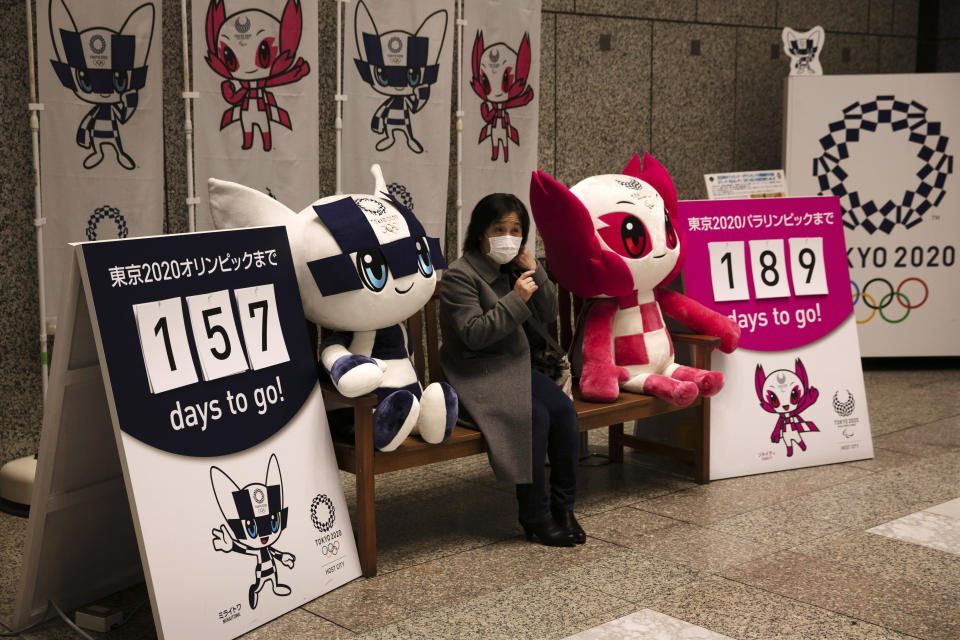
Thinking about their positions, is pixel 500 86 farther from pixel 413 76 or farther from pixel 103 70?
pixel 103 70

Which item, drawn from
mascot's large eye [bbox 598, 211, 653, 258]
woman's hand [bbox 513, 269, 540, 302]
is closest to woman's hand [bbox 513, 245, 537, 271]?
woman's hand [bbox 513, 269, 540, 302]

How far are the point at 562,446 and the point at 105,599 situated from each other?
151 centimetres

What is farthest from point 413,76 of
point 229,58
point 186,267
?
point 186,267

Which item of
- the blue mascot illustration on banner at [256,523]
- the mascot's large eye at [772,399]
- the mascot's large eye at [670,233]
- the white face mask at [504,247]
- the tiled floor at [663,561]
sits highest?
the mascot's large eye at [670,233]

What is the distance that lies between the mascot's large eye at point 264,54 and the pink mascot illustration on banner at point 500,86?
1.14 meters

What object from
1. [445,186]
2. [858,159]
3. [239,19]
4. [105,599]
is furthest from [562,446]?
[858,159]

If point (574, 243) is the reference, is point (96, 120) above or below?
above

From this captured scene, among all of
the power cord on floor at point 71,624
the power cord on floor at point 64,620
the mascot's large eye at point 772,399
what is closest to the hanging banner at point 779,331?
the mascot's large eye at point 772,399

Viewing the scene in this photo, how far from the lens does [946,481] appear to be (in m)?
4.23

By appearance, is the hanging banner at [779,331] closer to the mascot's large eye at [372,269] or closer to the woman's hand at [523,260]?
the woman's hand at [523,260]

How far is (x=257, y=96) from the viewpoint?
4.44 metres

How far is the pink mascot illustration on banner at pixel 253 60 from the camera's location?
4.34 metres

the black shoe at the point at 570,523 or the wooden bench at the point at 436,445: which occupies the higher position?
the wooden bench at the point at 436,445

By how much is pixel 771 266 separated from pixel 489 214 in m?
1.49
